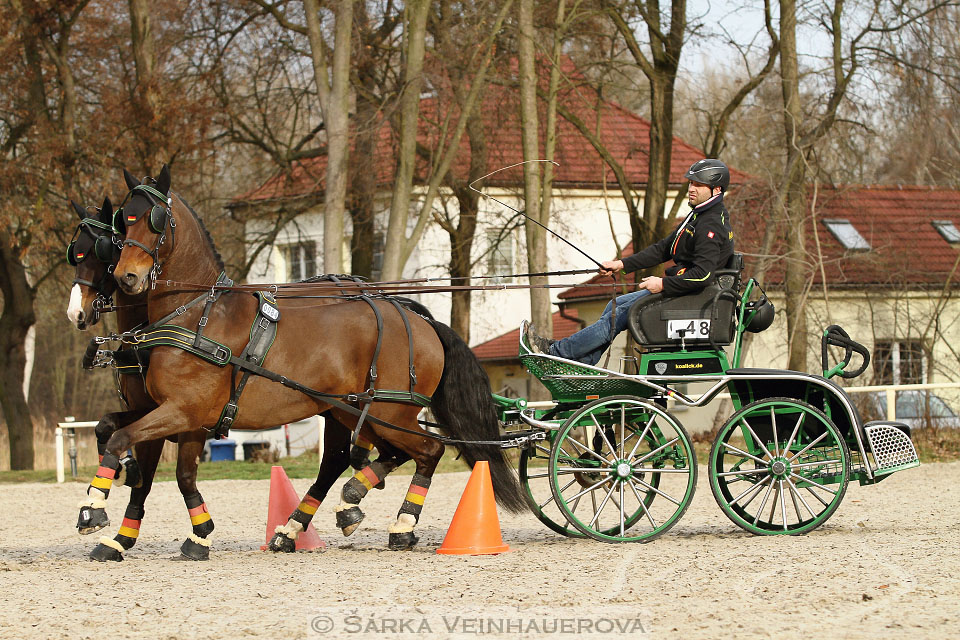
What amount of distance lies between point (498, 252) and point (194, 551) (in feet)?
54.7

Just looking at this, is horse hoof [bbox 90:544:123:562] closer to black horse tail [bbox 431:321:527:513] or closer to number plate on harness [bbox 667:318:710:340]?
black horse tail [bbox 431:321:527:513]

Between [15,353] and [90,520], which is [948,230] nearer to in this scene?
[15,353]

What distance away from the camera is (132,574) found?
6.30 m

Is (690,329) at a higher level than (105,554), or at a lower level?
higher

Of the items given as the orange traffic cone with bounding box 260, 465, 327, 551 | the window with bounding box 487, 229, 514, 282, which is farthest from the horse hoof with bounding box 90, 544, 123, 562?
the window with bounding box 487, 229, 514, 282

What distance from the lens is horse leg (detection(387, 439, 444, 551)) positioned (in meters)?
7.36

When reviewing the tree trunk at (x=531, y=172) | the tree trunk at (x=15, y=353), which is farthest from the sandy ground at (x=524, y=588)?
the tree trunk at (x=15, y=353)

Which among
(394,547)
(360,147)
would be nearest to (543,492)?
(394,547)

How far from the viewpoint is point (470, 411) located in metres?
7.57

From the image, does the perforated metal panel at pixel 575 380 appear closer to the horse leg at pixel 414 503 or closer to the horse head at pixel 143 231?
the horse leg at pixel 414 503

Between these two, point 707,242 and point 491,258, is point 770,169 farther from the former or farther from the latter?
point 707,242

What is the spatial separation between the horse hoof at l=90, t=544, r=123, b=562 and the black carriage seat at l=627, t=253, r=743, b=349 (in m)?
3.38

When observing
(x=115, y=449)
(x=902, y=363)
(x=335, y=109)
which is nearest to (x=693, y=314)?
(x=115, y=449)

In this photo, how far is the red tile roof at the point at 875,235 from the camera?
20.3 metres
